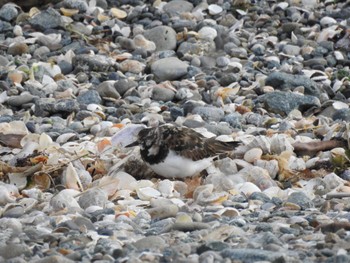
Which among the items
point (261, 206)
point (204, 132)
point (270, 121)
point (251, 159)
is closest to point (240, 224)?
point (261, 206)

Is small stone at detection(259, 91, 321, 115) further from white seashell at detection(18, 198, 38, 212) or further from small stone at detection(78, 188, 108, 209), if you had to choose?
white seashell at detection(18, 198, 38, 212)

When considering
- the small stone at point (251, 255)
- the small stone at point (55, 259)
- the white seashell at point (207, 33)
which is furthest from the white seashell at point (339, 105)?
the small stone at point (55, 259)

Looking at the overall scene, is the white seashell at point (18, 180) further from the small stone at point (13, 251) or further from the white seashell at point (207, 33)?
the white seashell at point (207, 33)

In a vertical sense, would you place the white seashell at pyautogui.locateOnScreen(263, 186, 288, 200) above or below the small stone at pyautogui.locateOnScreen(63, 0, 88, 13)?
above

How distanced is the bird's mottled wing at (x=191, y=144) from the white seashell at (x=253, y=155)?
25cm

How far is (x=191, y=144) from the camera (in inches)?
285

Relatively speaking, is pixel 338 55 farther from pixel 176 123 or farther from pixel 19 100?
pixel 19 100

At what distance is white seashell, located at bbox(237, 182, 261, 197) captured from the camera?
269 inches

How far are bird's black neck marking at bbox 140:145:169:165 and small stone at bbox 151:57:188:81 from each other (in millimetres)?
3326

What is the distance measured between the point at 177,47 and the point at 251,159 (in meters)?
3.93

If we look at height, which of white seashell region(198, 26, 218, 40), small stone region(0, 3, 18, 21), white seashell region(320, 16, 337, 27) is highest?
white seashell region(320, 16, 337, 27)

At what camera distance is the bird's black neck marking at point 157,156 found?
23.4 feet

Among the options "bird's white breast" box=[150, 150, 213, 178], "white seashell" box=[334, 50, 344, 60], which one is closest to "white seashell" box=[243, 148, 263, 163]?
"bird's white breast" box=[150, 150, 213, 178]

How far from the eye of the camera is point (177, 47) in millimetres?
11359
